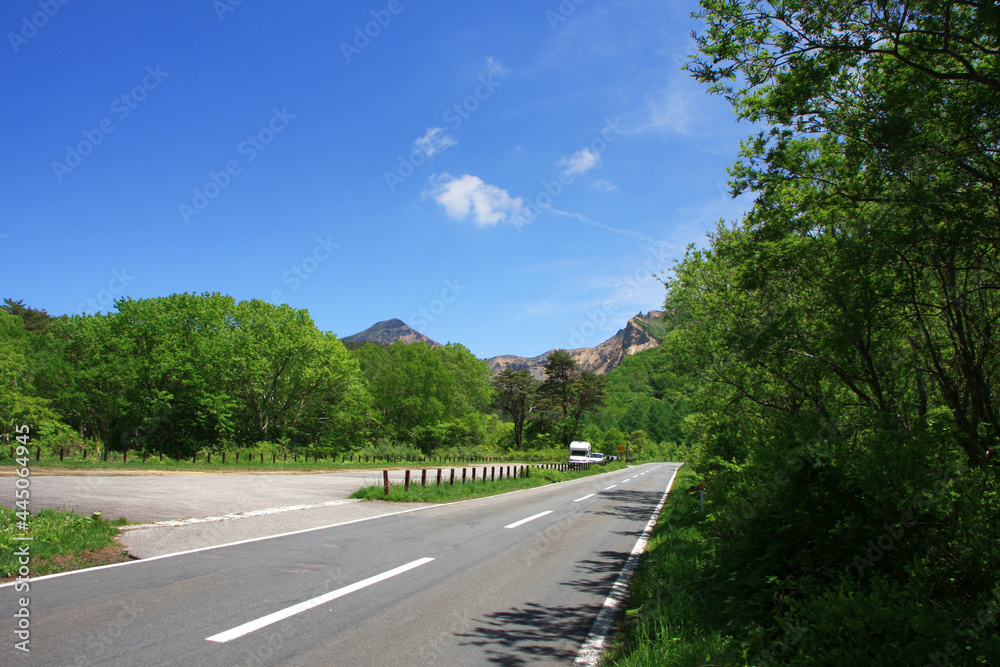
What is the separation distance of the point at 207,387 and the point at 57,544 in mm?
42152

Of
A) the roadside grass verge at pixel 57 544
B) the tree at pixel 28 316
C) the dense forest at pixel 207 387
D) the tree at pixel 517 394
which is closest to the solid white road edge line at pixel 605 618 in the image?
the roadside grass verge at pixel 57 544

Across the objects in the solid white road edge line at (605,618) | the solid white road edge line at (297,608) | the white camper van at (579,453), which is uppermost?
the solid white road edge line at (297,608)

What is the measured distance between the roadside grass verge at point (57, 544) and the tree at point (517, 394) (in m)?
67.8

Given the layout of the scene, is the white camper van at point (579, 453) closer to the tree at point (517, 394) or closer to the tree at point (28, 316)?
the tree at point (517, 394)

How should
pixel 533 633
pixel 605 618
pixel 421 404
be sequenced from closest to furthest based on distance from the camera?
1. pixel 533 633
2. pixel 605 618
3. pixel 421 404

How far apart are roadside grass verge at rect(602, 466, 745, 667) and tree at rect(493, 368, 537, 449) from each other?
219 feet

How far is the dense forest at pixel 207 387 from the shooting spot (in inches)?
1570

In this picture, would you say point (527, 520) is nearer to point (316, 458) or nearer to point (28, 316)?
point (316, 458)

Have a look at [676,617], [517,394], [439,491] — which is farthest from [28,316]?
[676,617]

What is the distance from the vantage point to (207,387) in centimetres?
4478

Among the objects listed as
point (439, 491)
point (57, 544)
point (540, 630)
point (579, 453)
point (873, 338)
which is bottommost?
point (579, 453)

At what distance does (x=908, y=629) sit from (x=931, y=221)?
556 cm

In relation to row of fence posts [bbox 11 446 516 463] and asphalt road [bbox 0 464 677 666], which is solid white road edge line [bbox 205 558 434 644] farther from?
row of fence posts [bbox 11 446 516 463]

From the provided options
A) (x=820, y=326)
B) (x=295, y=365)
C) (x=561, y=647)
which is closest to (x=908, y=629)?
(x=561, y=647)
